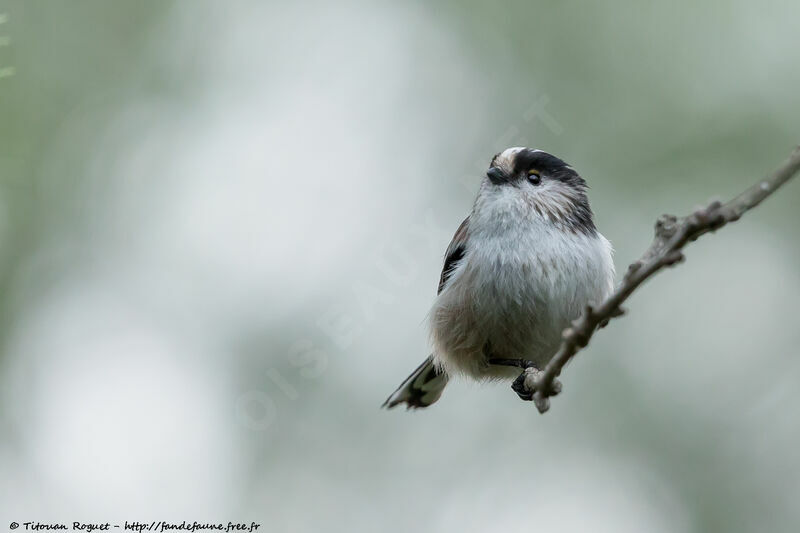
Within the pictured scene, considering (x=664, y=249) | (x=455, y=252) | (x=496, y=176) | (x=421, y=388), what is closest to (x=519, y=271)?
(x=496, y=176)

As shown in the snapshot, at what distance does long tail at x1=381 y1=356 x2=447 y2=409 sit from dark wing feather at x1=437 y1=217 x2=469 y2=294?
67cm

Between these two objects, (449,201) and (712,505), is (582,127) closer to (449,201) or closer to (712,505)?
(449,201)

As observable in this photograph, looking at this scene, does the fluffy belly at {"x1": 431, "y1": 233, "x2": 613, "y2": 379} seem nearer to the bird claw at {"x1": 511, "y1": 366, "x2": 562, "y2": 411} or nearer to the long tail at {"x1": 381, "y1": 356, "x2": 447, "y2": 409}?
the bird claw at {"x1": 511, "y1": 366, "x2": 562, "y2": 411}

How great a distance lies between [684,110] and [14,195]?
6.65 m

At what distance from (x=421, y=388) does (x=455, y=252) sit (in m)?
1.07

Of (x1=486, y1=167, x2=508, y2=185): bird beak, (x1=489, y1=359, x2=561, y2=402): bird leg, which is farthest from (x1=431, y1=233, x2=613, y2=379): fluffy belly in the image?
(x1=486, y1=167, x2=508, y2=185): bird beak

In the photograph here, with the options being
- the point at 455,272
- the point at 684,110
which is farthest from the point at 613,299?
the point at 684,110

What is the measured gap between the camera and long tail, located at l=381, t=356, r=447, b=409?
5.59 meters

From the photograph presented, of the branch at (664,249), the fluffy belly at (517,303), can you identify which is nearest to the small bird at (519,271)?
the fluffy belly at (517,303)

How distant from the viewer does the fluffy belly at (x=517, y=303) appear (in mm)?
4316

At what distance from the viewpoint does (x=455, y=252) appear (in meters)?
5.05

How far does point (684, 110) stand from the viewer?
879cm

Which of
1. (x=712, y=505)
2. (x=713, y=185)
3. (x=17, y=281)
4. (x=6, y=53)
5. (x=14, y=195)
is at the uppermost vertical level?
(x=6, y=53)

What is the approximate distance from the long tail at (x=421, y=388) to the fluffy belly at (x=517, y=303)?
32.4 inches
